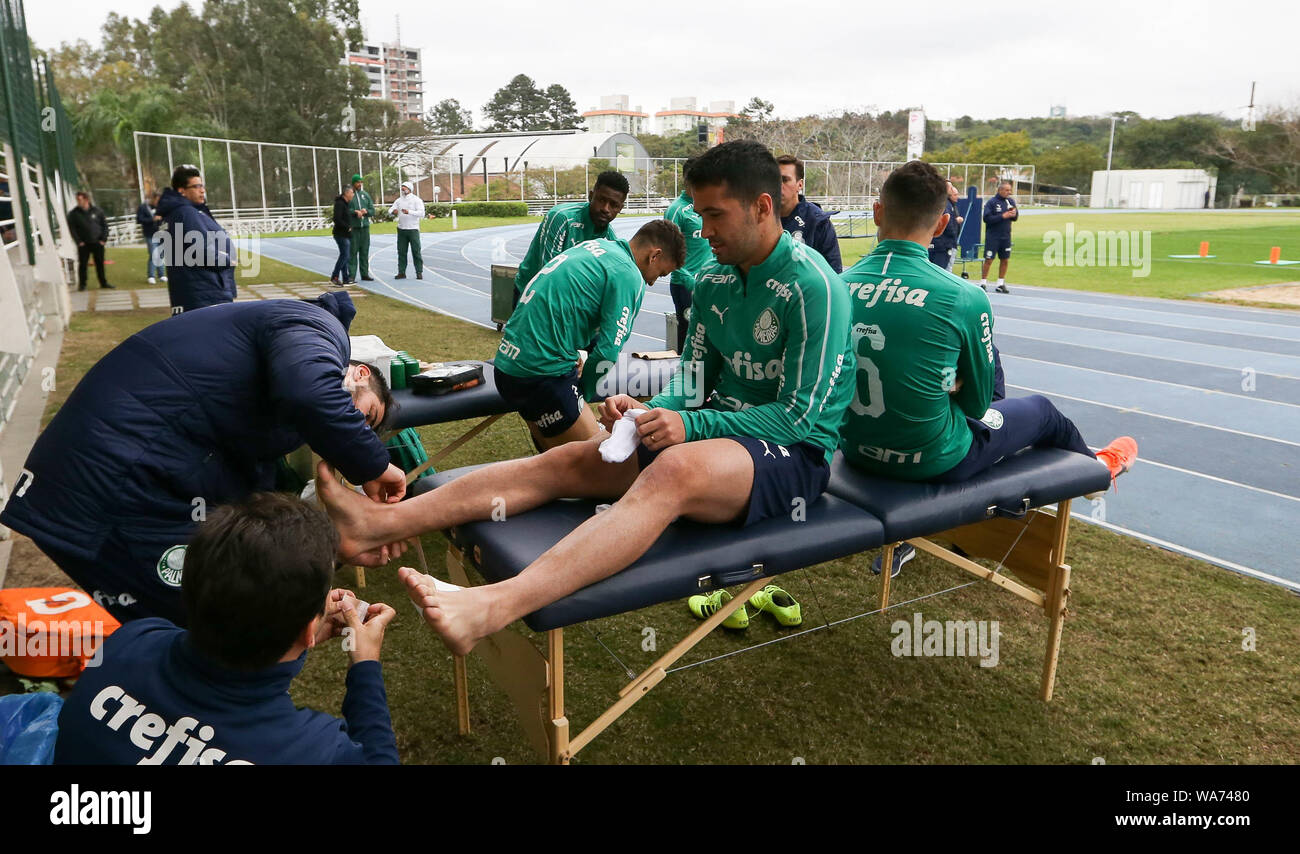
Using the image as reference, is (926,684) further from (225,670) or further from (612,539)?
(225,670)

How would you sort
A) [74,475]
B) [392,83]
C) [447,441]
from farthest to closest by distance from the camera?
[392,83] < [447,441] < [74,475]

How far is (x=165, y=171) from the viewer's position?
908 inches

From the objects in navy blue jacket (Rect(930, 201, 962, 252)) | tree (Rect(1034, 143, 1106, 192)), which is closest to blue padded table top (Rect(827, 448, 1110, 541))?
navy blue jacket (Rect(930, 201, 962, 252))

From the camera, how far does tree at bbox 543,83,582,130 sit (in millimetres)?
84875

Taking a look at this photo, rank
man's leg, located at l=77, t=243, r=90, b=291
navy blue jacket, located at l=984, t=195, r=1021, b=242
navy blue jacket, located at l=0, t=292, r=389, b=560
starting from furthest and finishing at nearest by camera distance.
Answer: man's leg, located at l=77, t=243, r=90, b=291 → navy blue jacket, located at l=984, t=195, r=1021, b=242 → navy blue jacket, located at l=0, t=292, r=389, b=560

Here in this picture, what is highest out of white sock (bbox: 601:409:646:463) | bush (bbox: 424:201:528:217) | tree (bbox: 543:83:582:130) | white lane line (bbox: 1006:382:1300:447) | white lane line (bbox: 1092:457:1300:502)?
tree (bbox: 543:83:582:130)

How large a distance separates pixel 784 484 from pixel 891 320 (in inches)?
27.7

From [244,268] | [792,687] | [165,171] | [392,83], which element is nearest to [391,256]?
[244,268]

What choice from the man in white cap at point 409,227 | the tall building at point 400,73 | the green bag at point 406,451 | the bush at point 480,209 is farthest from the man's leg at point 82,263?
the tall building at point 400,73

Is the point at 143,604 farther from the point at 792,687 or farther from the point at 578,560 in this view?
the point at 792,687

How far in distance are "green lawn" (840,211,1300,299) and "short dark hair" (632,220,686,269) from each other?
971cm

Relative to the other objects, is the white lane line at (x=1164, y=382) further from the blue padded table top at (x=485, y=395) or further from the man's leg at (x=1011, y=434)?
the blue padded table top at (x=485, y=395)

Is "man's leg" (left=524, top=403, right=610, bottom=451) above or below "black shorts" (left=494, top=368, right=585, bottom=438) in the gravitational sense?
below

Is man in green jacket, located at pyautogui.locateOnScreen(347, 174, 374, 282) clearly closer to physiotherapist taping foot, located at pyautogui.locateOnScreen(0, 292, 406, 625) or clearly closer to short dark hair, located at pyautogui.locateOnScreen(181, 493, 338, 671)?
physiotherapist taping foot, located at pyautogui.locateOnScreen(0, 292, 406, 625)
